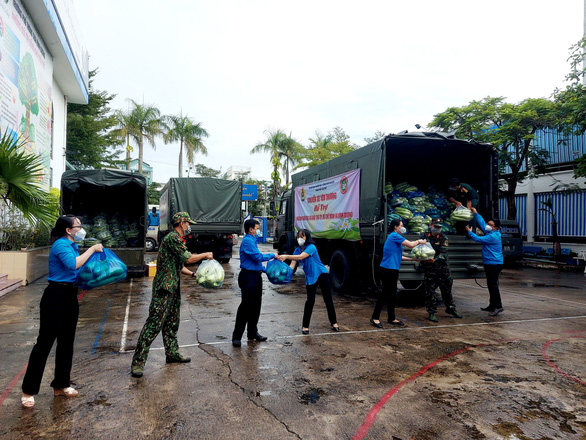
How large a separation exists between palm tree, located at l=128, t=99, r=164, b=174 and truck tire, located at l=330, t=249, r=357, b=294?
23905 mm

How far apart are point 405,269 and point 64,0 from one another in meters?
17.1

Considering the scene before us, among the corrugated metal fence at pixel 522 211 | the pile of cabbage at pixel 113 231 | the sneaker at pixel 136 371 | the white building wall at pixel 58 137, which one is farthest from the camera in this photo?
the corrugated metal fence at pixel 522 211

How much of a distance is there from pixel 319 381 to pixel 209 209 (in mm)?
11542

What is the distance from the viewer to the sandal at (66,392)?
143 inches

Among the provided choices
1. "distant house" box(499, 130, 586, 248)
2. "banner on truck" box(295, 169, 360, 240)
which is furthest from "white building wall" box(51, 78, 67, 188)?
"distant house" box(499, 130, 586, 248)

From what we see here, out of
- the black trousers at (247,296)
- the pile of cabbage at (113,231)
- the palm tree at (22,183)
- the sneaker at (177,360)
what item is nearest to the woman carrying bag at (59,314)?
the sneaker at (177,360)

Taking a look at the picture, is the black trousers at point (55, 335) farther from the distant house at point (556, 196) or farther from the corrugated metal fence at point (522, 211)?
the corrugated metal fence at point (522, 211)

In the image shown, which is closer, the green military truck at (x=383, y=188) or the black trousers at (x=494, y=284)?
the black trousers at (x=494, y=284)

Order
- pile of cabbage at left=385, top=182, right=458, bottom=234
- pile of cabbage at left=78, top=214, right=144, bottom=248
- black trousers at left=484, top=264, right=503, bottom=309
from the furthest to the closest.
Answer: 1. pile of cabbage at left=78, top=214, right=144, bottom=248
2. pile of cabbage at left=385, top=182, right=458, bottom=234
3. black trousers at left=484, top=264, right=503, bottom=309

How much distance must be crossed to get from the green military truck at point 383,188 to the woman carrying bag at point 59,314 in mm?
5206

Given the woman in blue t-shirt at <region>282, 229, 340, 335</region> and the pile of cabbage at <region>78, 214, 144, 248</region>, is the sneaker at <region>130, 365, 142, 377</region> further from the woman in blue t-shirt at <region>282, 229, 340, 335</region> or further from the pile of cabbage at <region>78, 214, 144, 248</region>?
the pile of cabbage at <region>78, 214, 144, 248</region>

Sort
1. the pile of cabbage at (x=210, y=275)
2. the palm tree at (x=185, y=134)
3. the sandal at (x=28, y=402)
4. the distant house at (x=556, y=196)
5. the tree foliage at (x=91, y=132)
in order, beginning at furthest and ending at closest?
the palm tree at (x=185, y=134) < the tree foliage at (x=91, y=132) < the distant house at (x=556, y=196) < the pile of cabbage at (x=210, y=275) < the sandal at (x=28, y=402)

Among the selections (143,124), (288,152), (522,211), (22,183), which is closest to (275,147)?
(288,152)

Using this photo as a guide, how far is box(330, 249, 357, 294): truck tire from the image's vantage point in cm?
887
